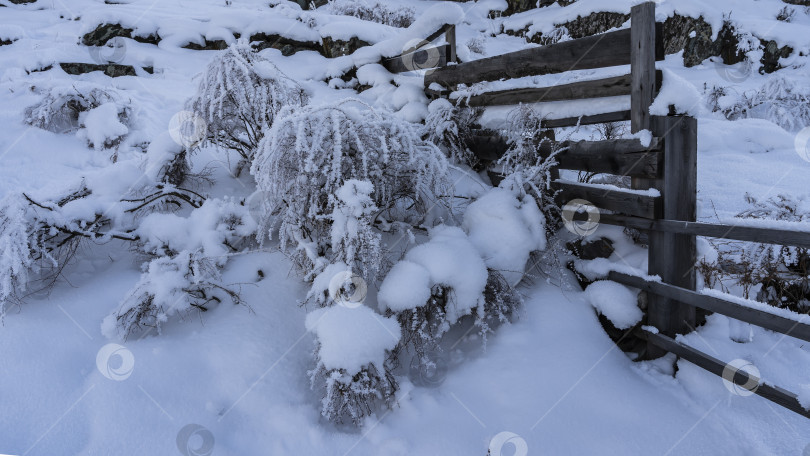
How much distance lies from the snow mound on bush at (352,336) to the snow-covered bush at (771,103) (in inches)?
346

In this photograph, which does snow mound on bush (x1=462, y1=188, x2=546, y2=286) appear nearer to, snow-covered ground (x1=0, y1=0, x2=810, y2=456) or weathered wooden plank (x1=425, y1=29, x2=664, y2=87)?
snow-covered ground (x1=0, y1=0, x2=810, y2=456)

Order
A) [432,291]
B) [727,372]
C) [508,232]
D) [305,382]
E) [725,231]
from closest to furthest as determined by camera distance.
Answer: [725,231], [727,372], [305,382], [432,291], [508,232]

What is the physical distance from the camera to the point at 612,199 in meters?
3.11

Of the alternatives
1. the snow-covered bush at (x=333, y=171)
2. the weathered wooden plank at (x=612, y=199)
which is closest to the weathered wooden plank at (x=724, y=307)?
the weathered wooden plank at (x=612, y=199)

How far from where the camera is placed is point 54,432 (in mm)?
2143

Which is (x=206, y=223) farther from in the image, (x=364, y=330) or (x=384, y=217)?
(x=364, y=330)

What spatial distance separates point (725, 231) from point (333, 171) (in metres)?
2.34

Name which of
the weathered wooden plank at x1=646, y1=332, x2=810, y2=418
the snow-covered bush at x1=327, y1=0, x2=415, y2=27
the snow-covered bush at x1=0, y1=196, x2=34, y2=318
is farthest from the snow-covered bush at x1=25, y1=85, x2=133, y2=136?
the snow-covered bush at x1=327, y1=0, x2=415, y2=27

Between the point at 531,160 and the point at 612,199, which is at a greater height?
the point at 531,160

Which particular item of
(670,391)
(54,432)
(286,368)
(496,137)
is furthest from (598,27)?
(54,432)

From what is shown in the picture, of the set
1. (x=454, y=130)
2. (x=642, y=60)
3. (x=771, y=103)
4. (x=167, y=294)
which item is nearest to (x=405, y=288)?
(x=167, y=294)

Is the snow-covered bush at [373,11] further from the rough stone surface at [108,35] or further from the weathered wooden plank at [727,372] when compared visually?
the weathered wooden plank at [727,372]

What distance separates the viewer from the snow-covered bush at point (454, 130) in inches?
173

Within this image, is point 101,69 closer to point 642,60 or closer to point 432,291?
point 432,291
